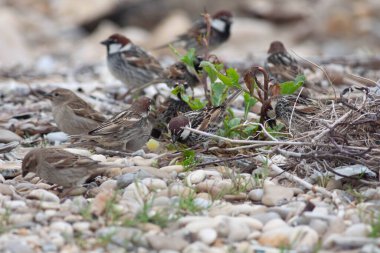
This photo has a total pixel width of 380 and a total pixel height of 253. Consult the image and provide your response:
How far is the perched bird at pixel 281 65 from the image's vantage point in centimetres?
826

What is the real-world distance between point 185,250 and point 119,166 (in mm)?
1567

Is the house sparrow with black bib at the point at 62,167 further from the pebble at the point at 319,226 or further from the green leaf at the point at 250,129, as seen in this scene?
the pebble at the point at 319,226

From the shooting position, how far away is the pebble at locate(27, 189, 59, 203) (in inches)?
208

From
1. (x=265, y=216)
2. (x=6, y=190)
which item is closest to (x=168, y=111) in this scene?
(x=6, y=190)

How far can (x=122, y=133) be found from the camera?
7035 mm

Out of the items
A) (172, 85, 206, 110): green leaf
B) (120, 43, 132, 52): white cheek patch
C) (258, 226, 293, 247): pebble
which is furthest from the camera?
(120, 43, 132, 52): white cheek patch

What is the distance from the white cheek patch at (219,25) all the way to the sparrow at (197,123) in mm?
4266

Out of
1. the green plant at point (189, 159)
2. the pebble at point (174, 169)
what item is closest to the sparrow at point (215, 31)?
the green plant at point (189, 159)

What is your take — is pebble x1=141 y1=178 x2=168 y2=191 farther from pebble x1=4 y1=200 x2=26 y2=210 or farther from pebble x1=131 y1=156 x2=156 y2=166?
pebble x1=4 y1=200 x2=26 y2=210

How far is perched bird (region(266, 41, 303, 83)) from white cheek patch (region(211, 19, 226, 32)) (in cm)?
231

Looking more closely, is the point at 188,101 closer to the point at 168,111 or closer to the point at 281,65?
the point at 168,111

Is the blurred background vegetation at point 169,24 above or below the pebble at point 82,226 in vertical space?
below

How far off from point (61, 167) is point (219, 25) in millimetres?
5755

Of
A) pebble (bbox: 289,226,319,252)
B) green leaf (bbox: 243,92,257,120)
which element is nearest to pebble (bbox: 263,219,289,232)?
pebble (bbox: 289,226,319,252)
